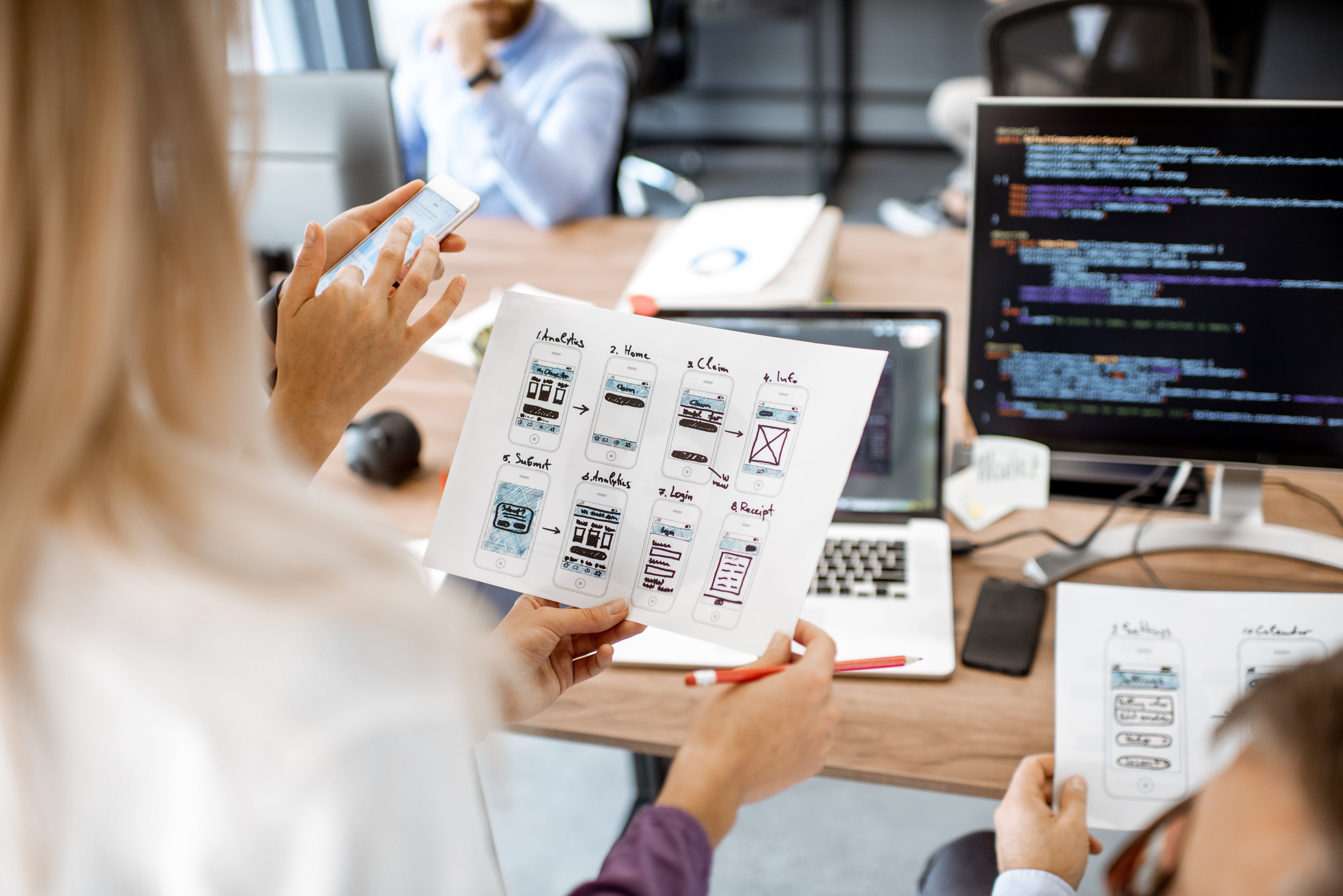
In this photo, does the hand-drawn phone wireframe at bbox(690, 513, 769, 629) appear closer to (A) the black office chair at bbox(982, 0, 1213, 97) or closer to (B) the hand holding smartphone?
(B) the hand holding smartphone

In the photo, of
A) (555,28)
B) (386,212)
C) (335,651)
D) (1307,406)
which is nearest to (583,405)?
(386,212)

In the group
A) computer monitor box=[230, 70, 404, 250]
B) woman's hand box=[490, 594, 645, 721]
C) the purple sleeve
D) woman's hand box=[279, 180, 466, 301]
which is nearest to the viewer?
the purple sleeve

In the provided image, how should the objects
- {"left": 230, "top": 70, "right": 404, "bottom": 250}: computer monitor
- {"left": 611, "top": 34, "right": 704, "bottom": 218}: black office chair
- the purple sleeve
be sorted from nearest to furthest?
the purple sleeve → {"left": 230, "top": 70, "right": 404, "bottom": 250}: computer monitor → {"left": 611, "top": 34, "right": 704, "bottom": 218}: black office chair

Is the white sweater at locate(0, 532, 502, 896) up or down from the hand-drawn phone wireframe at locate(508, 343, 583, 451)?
up

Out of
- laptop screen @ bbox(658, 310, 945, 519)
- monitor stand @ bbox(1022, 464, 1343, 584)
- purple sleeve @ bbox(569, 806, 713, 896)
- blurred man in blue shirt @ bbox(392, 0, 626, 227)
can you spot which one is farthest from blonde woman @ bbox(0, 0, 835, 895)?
blurred man in blue shirt @ bbox(392, 0, 626, 227)

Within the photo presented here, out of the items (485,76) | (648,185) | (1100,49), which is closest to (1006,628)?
(1100,49)

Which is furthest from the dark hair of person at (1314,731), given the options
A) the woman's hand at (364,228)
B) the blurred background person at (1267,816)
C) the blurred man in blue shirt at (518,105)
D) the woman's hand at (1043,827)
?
the blurred man in blue shirt at (518,105)

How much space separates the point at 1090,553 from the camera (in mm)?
1010

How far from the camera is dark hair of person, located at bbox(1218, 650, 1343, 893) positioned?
42 cm

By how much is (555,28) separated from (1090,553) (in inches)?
61.9

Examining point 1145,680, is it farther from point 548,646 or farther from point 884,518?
point 548,646

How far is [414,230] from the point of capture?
2.78ft

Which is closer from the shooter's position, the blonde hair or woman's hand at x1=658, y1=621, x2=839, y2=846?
the blonde hair

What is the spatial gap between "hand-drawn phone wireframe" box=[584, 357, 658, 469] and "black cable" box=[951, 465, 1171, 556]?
44 centimetres
